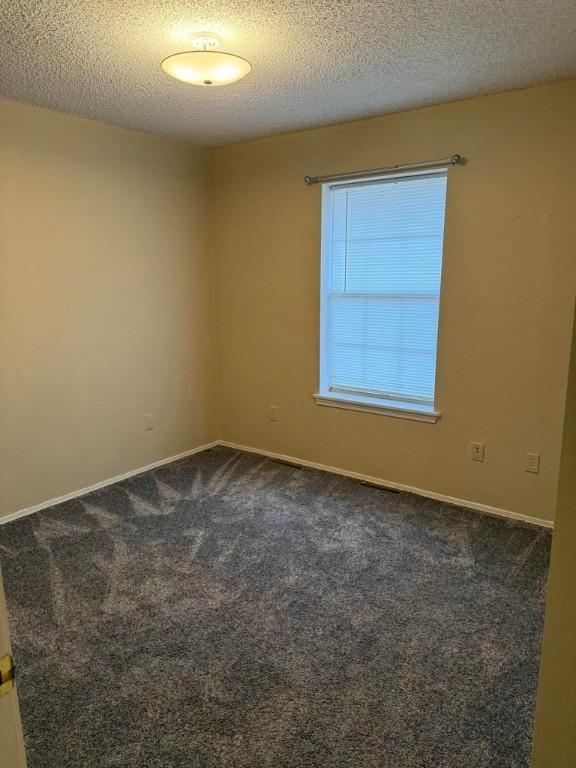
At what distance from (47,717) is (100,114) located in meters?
3.19

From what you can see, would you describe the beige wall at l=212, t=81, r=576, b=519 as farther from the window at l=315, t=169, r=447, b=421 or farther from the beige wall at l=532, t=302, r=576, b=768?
the beige wall at l=532, t=302, r=576, b=768

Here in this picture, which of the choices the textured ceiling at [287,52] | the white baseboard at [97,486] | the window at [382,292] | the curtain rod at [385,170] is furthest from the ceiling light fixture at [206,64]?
the white baseboard at [97,486]

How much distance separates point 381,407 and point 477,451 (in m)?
0.70

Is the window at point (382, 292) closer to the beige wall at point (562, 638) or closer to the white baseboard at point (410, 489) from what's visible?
the white baseboard at point (410, 489)

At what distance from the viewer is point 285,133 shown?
3.76 metres

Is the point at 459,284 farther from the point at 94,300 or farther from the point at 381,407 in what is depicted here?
the point at 94,300

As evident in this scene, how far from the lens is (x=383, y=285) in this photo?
11.8 ft

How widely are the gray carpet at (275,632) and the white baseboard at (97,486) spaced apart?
88 mm

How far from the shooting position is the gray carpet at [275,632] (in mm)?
1686

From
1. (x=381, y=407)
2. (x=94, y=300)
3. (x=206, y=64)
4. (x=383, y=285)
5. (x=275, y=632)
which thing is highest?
(x=206, y=64)

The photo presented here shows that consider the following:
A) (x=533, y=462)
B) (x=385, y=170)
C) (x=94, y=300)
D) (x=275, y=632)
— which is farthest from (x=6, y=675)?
(x=385, y=170)

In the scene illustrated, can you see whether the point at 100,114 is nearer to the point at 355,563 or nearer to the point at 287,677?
the point at 355,563

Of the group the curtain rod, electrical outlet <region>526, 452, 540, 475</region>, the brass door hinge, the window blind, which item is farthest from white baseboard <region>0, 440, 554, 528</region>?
the brass door hinge

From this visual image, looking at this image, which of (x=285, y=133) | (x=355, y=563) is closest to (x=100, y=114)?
(x=285, y=133)
